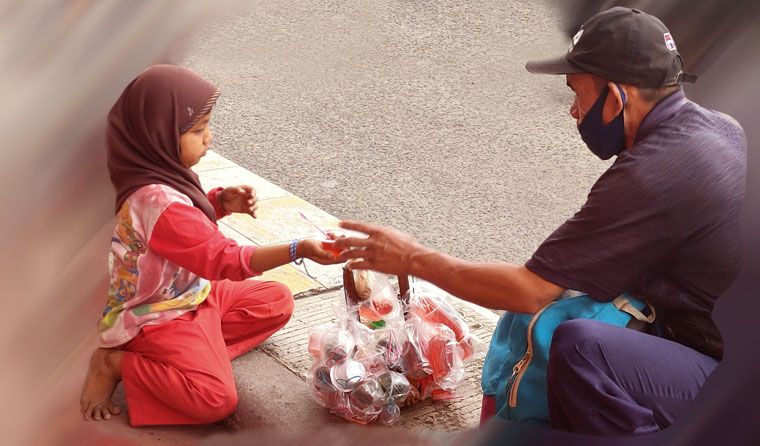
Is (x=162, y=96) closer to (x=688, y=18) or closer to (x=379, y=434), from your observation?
(x=379, y=434)

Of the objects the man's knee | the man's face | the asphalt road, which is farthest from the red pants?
the asphalt road

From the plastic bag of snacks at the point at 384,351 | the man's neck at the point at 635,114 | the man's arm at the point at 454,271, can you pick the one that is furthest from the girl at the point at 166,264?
the man's neck at the point at 635,114

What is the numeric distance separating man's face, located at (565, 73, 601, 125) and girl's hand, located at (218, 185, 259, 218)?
3.33ft

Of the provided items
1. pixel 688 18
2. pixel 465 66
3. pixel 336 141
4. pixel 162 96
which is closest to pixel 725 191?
pixel 688 18

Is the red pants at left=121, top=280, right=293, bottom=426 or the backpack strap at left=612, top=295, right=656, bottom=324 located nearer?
the backpack strap at left=612, top=295, right=656, bottom=324

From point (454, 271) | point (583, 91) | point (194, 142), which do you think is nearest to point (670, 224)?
point (583, 91)

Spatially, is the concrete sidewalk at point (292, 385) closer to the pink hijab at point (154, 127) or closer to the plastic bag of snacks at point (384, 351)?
the plastic bag of snacks at point (384, 351)

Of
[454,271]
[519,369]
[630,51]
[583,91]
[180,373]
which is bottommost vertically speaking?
[180,373]

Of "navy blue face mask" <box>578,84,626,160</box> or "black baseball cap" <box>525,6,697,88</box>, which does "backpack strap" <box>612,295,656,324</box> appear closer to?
"navy blue face mask" <box>578,84,626,160</box>

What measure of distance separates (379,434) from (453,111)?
3.20 m

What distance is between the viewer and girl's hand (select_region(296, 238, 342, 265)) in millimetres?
2416

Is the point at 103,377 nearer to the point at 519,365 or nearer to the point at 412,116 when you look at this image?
the point at 519,365

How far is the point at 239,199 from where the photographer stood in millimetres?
2809

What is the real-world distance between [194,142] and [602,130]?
3.47 ft
